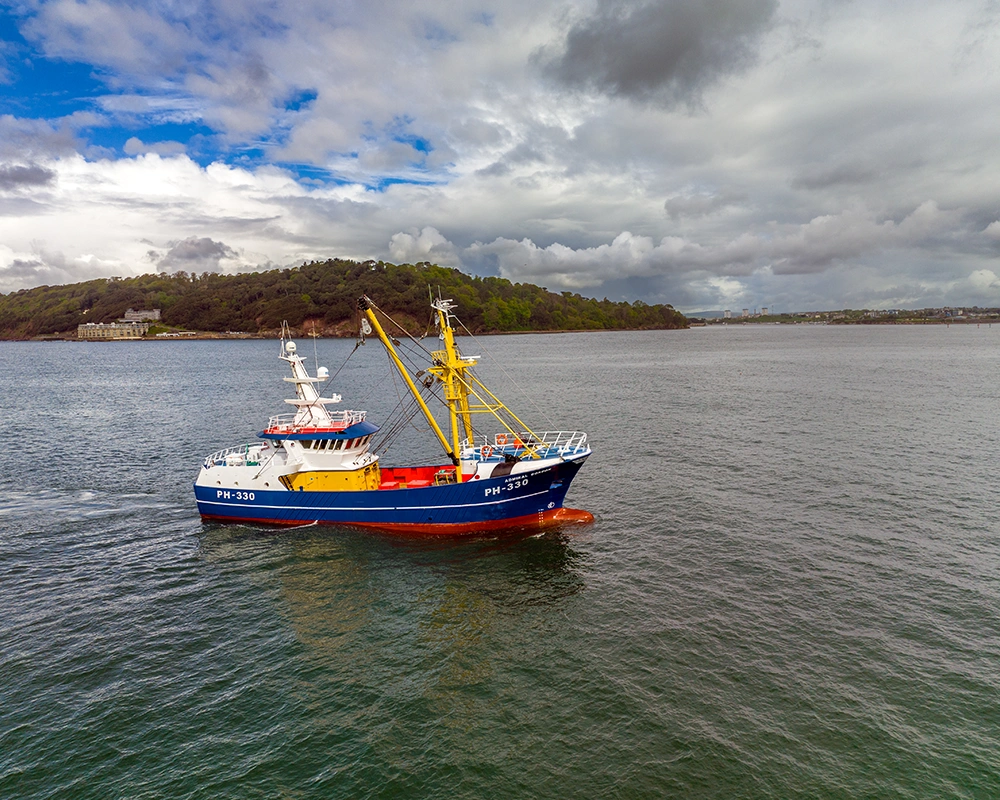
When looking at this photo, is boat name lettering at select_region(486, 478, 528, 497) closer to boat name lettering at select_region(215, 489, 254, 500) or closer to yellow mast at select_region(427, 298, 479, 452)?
yellow mast at select_region(427, 298, 479, 452)

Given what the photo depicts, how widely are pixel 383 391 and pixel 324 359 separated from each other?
77.1 m

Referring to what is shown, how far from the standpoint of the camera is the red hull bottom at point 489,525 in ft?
107

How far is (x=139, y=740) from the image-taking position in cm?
1686

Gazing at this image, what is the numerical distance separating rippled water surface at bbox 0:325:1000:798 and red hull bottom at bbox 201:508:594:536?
1047 millimetres

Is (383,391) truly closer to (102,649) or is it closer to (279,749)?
(102,649)

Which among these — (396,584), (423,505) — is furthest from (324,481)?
(396,584)

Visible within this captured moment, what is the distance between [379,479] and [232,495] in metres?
9.02

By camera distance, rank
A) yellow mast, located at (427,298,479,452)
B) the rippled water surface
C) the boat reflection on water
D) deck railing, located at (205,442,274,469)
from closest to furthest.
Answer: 1. the rippled water surface
2. the boat reflection on water
3. yellow mast, located at (427,298,479,452)
4. deck railing, located at (205,442,274,469)

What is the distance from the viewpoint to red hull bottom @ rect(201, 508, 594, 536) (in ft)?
107

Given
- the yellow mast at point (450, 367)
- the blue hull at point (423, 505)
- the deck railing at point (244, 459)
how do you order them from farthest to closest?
the deck railing at point (244, 459) → the yellow mast at point (450, 367) → the blue hull at point (423, 505)

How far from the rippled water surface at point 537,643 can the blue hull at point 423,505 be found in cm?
124

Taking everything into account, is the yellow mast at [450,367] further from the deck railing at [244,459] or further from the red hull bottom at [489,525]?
the deck railing at [244,459]

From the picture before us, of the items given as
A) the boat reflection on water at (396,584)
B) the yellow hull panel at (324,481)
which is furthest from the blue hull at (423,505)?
the boat reflection on water at (396,584)

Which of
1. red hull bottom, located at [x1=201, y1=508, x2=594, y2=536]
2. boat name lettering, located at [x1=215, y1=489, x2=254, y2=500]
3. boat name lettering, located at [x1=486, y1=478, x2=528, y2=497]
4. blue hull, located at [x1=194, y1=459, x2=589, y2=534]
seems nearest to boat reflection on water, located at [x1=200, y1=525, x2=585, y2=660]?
red hull bottom, located at [x1=201, y1=508, x2=594, y2=536]
